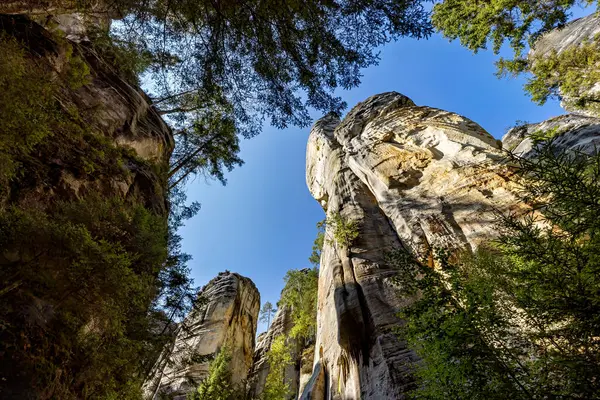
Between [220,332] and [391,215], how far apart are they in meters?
14.0

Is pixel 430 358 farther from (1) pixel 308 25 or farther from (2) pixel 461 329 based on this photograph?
(1) pixel 308 25

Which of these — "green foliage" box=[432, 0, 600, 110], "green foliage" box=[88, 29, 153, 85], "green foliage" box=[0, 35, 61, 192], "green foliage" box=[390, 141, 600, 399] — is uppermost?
"green foliage" box=[432, 0, 600, 110]

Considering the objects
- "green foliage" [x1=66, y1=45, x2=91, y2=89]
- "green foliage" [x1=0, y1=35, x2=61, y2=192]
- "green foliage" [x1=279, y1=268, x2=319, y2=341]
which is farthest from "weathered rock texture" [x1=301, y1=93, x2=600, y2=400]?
"green foliage" [x1=279, y1=268, x2=319, y2=341]

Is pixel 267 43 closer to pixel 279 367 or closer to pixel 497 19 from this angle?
pixel 497 19

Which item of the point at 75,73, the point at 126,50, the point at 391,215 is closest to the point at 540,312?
the point at 391,215

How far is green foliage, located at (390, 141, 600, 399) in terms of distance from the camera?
3.36 meters

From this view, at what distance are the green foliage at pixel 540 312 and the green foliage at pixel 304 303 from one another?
17.2m

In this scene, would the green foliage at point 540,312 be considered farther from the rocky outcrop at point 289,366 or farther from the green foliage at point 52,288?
the rocky outcrop at point 289,366

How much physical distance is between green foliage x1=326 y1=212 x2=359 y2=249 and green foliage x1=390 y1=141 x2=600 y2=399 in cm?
673

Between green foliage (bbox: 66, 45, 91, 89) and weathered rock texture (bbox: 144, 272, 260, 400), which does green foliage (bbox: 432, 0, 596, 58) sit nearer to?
green foliage (bbox: 66, 45, 91, 89)

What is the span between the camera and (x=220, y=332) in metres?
19.0

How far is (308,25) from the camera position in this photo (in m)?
6.63

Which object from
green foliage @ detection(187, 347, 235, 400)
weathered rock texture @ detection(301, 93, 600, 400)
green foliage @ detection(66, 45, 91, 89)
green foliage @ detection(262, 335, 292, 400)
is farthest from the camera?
green foliage @ detection(262, 335, 292, 400)

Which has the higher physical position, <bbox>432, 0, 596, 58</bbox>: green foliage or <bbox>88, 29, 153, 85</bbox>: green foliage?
<bbox>432, 0, 596, 58</bbox>: green foliage
